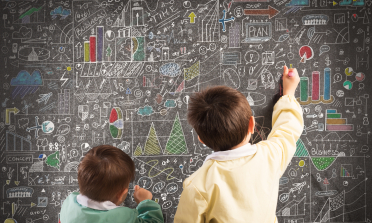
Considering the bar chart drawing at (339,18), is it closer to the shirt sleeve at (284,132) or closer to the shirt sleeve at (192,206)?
the shirt sleeve at (284,132)

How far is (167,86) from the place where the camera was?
4.58 ft

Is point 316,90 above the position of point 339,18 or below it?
below

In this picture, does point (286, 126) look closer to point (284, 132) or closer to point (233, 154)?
point (284, 132)

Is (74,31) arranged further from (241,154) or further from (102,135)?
(241,154)

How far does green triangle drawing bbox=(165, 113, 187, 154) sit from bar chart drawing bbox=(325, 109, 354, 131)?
74cm

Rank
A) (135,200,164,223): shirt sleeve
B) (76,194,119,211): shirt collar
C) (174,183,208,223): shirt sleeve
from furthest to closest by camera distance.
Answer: (135,200,164,223): shirt sleeve < (76,194,119,211): shirt collar < (174,183,208,223): shirt sleeve

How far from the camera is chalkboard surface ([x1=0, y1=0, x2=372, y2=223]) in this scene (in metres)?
1.38

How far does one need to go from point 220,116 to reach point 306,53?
28.2 inches

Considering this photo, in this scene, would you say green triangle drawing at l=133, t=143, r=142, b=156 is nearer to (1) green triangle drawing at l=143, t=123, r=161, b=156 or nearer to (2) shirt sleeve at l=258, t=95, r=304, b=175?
(1) green triangle drawing at l=143, t=123, r=161, b=156

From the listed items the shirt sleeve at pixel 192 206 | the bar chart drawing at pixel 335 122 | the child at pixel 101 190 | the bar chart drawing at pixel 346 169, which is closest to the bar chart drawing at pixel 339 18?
the bar chart drawing at pixel 335 122

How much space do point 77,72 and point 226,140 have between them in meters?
0.88

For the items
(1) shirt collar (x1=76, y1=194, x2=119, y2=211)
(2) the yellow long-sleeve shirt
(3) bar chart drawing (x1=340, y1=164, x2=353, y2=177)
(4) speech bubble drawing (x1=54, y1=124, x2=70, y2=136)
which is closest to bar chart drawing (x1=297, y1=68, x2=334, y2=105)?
(3) bar chart drawing (x1=340, y1=164, x2=353, y2=177)

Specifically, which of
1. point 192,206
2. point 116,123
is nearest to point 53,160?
point 116,123

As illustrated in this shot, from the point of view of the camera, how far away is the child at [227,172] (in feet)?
3.13
